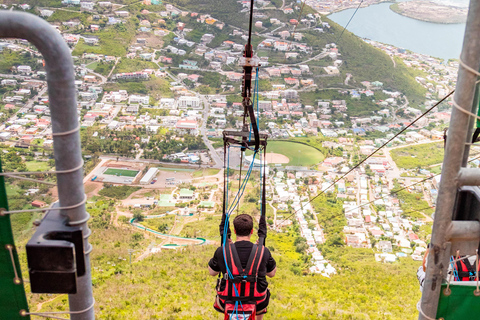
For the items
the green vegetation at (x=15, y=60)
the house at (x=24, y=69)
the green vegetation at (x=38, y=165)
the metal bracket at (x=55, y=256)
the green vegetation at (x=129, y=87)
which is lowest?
the green vegetation at (x=38, y=165)

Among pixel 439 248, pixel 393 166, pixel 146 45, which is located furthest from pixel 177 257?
pixel 146 45

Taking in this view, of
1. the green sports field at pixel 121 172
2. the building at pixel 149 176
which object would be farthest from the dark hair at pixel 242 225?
the green sports field at pixel 121 172

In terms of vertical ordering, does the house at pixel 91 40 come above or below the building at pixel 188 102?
above

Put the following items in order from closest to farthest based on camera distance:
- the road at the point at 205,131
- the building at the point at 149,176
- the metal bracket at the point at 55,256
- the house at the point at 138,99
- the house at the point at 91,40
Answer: the metal bracket at the point at 55,256
the building at the point at 149,176
the road at the point at 205,131
the house at the point at 138,99
the house at the point at 91,40

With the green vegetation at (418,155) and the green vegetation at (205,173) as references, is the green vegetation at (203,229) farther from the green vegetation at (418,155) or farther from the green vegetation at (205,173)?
the green vegetation at (418,155)

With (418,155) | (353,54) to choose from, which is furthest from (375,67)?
(418,155)

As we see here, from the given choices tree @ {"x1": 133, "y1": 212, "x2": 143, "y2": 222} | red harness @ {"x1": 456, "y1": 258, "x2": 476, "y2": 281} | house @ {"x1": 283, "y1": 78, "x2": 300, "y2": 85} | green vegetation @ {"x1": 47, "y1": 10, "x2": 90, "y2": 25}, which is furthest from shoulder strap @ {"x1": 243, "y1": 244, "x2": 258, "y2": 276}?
green vegetation @ {"x1": 47, "y1": 10, "x2": 90, "y2": 25}
